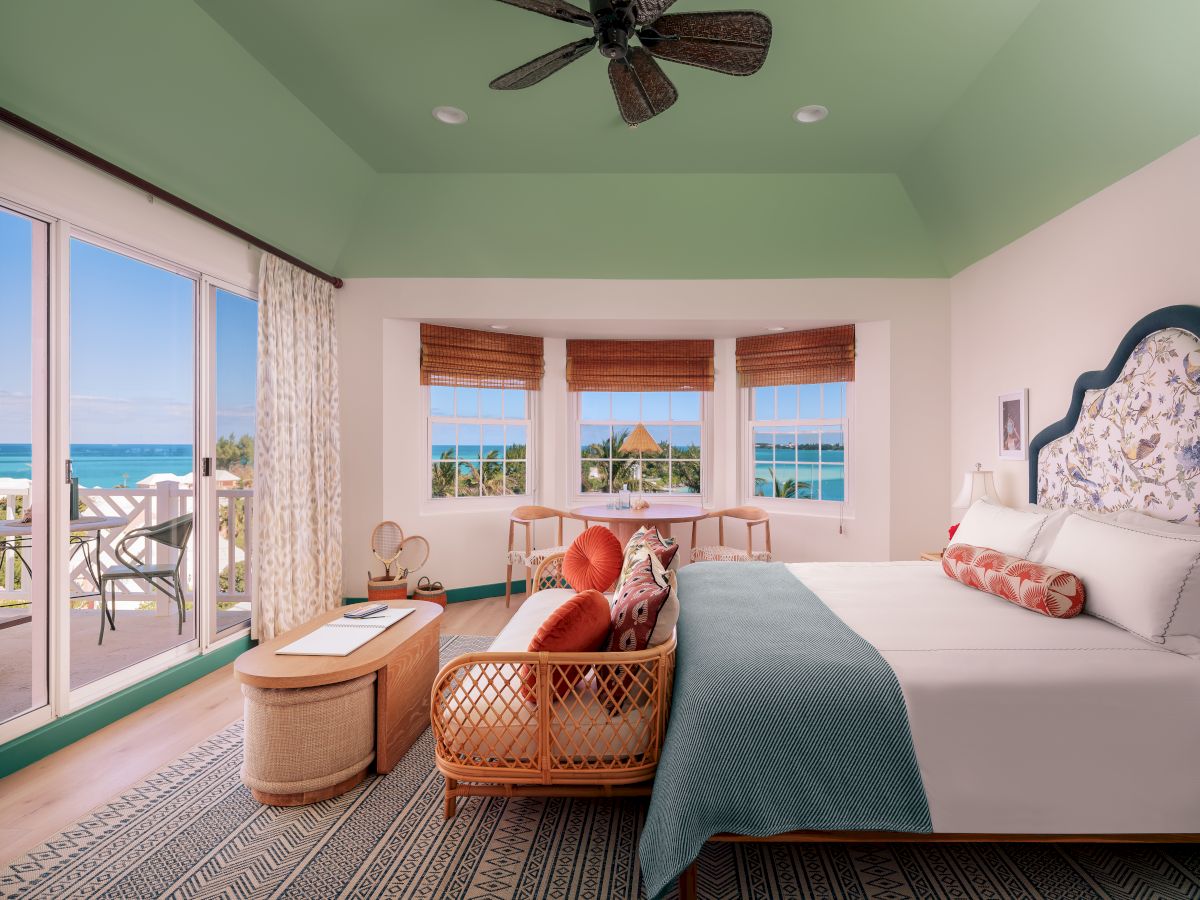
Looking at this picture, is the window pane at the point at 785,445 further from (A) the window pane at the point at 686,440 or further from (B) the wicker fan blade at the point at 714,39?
(B) the wicker fan blade at the point at 714,39

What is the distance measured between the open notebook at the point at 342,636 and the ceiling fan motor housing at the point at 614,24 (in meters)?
2.40

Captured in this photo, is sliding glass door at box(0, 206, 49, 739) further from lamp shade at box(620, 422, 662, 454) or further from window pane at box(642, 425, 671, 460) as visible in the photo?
window pane at box(642, 425, 671, 460)

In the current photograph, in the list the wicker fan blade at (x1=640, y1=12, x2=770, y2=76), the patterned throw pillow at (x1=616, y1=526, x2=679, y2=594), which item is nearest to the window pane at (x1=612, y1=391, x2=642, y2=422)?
the patterned throw pillow at (x1=616, y1=526, x2=679, y2=594)

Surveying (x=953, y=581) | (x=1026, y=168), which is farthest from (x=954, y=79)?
(x=953, y=581)

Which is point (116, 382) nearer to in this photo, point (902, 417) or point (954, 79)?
point (954, 79)

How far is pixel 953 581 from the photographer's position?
2.64 metres

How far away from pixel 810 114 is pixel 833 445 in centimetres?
251

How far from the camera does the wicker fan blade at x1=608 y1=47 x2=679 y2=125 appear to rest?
213cm

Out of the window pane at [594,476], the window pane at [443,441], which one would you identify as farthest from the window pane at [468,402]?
the window pane at [594,476]

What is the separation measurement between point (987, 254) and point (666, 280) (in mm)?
2117

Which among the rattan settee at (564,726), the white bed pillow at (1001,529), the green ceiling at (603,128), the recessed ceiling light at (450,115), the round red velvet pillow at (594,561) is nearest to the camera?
the rattan settee at (564,726)

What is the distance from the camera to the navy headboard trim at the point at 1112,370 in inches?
92.4

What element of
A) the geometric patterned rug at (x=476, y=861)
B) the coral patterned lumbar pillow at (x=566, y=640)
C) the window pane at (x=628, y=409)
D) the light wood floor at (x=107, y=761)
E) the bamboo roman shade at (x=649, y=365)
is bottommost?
the geometric patterned rug at (x=476, y=861)

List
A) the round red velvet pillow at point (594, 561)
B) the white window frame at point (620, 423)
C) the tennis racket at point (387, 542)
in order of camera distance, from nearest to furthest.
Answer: the round red velvet pillow at point (594, 561)
the tennis racket at point (387, 542)
the white window frame at point (620, 423)
